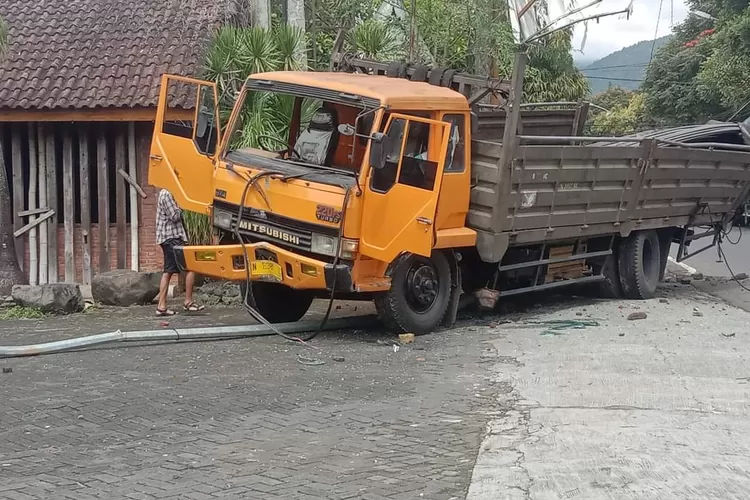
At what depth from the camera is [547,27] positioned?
51.0 feet

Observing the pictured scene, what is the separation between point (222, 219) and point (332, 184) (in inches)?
48.9

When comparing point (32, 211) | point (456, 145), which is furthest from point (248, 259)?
point (32, 211)

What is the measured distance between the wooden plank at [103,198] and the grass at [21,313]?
2.64 meters

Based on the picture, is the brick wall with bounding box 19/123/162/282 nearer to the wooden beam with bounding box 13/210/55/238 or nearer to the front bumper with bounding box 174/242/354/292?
the wooden beam with bounding box 13/210/55/238

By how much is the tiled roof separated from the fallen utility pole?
4447mm

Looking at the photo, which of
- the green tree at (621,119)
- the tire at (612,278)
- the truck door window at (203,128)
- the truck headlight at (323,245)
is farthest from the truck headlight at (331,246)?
the green tree at (621,119)

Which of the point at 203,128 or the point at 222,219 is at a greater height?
the point at 203,128

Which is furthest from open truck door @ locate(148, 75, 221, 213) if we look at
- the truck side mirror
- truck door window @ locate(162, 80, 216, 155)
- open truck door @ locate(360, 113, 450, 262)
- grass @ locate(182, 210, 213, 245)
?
grass @ locate(182, 210, 213, 245)

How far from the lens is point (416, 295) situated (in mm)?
9805

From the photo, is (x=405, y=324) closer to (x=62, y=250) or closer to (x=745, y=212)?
(x=62, y=250)

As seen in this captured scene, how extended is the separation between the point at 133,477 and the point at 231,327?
165 inches

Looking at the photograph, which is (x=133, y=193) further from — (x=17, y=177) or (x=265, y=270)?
(x=265, y=270)

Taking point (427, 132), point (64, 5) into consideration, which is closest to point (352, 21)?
point (64, 5)

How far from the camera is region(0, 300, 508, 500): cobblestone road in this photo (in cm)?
547
